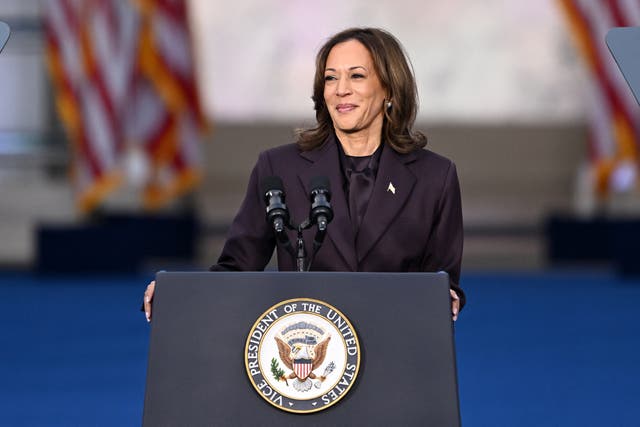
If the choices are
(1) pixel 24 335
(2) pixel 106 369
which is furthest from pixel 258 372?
(1) pixel 24 335

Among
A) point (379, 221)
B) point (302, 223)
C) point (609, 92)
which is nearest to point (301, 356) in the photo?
point (302, 223)

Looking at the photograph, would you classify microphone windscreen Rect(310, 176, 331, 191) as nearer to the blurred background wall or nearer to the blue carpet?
the blue carpet

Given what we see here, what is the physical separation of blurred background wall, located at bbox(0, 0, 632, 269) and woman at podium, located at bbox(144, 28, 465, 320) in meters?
12.2

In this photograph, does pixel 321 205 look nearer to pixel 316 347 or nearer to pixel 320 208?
pixel 320 208

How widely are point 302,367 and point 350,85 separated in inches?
34.6

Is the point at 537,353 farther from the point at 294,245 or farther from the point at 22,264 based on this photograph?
the point at 22,264

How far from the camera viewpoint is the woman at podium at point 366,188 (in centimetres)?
344

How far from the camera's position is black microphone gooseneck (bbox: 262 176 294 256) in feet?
9.88

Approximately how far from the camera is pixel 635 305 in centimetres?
1008

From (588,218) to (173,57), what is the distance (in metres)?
4.98

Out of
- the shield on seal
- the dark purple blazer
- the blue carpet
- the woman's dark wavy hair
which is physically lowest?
the blue carpet

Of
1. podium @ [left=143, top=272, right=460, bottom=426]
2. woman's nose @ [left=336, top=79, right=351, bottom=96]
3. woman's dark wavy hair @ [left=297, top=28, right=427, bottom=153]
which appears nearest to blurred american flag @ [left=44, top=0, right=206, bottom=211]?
woman's dark wavy hair @ [left=297, top=28, right=427, bottom=153]

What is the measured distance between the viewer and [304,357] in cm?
292

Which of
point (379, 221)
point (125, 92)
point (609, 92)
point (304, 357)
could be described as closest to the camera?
point (304, 357)
